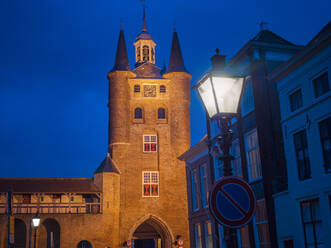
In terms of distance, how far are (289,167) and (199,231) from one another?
1000cm

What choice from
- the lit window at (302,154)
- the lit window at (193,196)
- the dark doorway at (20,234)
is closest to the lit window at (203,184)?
the lit window at (193,196)

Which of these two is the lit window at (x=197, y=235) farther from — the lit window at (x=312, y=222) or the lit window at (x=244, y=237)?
A: the lit window at (x=312, y=222)

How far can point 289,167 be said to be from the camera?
14.4 m

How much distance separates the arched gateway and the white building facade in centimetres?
2382

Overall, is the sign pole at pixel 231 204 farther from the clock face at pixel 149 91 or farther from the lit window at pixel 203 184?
the clock face at pixel 149 91

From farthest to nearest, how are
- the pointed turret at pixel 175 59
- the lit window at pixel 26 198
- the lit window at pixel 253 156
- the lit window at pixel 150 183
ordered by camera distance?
the pointed turret at pixel 175 59, the lit window at pixel 150 183, the lit window at pixel 26 198, the lit window at pixel 253 156

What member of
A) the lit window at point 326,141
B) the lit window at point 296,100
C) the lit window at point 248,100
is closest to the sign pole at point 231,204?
the lit window at point 326,141

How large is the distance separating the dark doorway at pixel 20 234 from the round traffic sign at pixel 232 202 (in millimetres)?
34569

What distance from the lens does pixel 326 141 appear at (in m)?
12.5

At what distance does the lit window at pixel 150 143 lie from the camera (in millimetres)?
39625

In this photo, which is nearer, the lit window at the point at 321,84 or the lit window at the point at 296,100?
the lit window at the point at 321,84

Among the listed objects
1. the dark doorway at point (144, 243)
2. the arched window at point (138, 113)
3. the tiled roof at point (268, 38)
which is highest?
the arched window at point (138, 113)

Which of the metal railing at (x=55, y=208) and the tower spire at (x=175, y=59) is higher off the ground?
the tower spire at (x=175, y=59)

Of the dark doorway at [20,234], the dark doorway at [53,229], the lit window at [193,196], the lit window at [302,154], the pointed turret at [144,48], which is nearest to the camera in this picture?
the lit window at [302,154]
